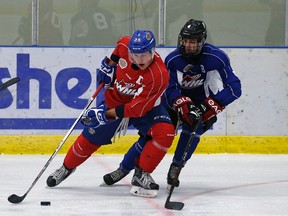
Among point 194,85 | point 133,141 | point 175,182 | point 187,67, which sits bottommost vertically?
point 133,141

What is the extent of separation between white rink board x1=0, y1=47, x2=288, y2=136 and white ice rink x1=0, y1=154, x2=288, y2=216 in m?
0.38

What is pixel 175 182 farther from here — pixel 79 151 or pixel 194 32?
pixel 194 32

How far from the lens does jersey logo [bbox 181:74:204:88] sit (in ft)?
15.7

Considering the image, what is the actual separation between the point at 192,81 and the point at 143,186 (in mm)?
702

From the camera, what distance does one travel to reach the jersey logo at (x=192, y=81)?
4785mm

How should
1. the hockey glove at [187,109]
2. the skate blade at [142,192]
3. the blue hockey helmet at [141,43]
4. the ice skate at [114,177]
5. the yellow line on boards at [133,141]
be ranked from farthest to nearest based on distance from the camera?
the yellow line on boards at [133,141] → the ice skate at [114,177] → the hockey glove at [187,109] → the skate blade at [142,192] → the blue hockey helmet at [141,43]

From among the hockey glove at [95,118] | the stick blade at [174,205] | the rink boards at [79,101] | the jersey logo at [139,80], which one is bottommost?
the rink boards at [79,101]

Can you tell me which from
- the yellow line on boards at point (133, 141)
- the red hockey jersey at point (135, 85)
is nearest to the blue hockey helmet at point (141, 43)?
the red hockey jersey at point (135, 85)

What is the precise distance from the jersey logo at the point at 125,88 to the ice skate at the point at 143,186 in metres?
0.44

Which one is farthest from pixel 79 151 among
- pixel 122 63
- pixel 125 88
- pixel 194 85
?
pixel 194 85

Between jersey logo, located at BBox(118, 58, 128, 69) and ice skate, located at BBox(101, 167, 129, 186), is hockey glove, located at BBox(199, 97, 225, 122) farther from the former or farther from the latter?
ice skate, located at BBox(101, 167, 129, 186)

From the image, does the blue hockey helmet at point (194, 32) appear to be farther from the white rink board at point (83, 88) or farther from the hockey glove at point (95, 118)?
the white rink board at point (83, 88)

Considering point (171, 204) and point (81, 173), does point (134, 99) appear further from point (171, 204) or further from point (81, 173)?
point (81, 173)

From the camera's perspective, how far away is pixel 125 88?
4633 mm
